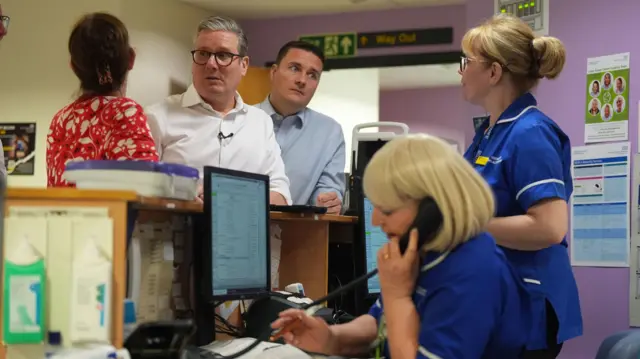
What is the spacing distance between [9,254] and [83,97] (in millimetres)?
673

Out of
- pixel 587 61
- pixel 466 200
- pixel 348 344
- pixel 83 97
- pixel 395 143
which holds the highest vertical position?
pixel 587 61

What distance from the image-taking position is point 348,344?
187 centimetres

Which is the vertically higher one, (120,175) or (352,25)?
(352,25)

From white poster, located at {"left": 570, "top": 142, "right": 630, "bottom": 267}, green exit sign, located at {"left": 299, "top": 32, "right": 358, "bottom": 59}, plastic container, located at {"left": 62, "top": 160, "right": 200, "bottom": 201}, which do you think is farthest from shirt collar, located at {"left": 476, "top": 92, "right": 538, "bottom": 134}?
green exit sign, located at {"left": 299, "top": 32, "right": 358, "bottom": 59}

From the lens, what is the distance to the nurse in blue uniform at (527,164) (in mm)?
2057

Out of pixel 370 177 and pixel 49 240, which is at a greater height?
pixel 370 177

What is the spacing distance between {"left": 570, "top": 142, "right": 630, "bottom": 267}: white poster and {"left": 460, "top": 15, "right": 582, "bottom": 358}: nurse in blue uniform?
6.24 feet

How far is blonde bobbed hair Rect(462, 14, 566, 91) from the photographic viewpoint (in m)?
2.26

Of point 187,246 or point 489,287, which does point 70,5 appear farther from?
point 489,287

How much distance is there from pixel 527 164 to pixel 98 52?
1.14 metres

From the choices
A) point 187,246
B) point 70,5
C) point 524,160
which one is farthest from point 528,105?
point 70,5

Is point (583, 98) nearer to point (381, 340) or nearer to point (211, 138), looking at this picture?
point (211, 138)

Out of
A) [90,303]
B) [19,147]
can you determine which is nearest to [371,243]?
[90,303]

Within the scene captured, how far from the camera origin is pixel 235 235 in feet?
7.06
